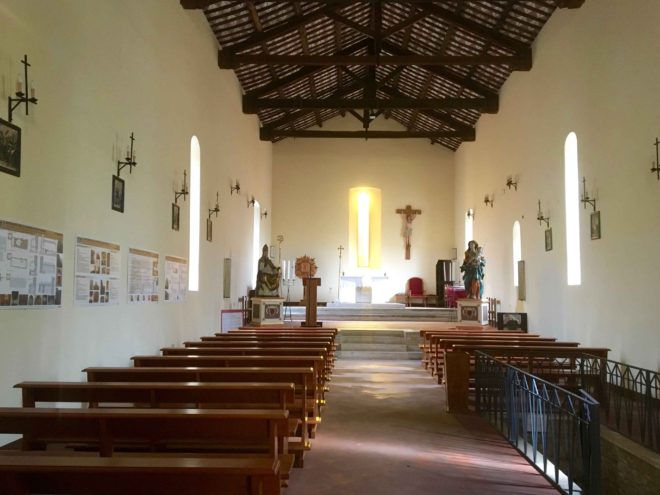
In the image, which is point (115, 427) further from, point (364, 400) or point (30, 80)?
point (364, 400)

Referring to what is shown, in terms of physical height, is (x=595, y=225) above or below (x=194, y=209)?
below

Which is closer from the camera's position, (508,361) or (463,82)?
(508,361)

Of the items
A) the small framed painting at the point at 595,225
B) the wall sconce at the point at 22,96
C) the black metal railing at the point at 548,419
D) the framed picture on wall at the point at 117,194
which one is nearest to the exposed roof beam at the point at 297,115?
the small framed painting at the point at 595,225

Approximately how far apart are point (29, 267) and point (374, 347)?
8947 mm

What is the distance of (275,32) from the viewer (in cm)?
1183

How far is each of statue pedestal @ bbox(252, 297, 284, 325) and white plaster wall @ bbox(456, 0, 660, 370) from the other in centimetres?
525

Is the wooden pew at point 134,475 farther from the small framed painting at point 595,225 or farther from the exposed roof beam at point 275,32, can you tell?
the exposed roof beam at point 275,32

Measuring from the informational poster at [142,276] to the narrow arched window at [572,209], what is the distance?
21.1 feet

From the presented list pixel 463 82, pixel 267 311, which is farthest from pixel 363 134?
pixel 267 311

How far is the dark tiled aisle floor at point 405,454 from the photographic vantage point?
13.4ft

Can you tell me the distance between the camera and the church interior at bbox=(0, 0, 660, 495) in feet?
15.6

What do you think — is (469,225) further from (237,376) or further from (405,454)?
(237,376)

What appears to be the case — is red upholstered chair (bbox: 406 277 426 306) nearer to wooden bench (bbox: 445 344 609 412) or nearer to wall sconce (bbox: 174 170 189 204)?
wall sconce (bbox: 174 170 189 204)

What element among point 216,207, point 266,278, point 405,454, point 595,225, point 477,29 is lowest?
point 405,454
